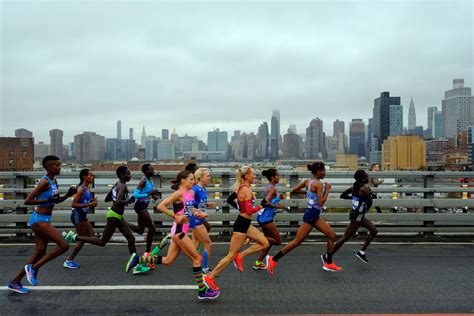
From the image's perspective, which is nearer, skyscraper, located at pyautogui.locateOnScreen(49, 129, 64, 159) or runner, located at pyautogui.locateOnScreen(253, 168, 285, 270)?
runner, located at pyautogui.locateOnScreen(253, 168, 285, 270)

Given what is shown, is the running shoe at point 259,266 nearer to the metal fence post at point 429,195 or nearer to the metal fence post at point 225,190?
the metal fence post at point 225,190

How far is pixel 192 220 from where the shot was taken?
668 centimetres

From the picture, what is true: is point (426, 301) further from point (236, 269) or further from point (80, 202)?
point (80, 202)

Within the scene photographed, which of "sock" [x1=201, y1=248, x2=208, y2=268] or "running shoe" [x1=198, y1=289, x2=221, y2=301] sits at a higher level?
"sock" [x1=201, y1=248, x2=208, y2=268]

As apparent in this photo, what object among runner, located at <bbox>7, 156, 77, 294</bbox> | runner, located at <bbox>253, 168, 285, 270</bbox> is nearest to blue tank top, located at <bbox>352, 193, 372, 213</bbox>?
runner, located at <bbox>253, 168, 285, 270</bbox>

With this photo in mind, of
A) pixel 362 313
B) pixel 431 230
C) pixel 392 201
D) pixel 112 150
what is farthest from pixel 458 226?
pixel 112 150

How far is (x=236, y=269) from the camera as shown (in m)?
7.61

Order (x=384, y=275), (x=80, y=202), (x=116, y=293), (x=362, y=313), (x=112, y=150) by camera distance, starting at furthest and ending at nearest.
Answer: (x=112, y=150) → (x=80, y=202) → (x=384, y=275) → (x=116, y=293) → (x=362, y=313)

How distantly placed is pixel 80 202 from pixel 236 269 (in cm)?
298

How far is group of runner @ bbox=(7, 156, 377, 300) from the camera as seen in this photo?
633 cm

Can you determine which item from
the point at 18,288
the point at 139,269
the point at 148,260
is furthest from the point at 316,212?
the point at 18,288

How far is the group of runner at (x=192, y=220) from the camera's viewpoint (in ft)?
20.8

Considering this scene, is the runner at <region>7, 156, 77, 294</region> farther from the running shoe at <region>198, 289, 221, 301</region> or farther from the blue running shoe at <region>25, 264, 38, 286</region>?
the running shoe at <region>198, 289, 221, 301</region>

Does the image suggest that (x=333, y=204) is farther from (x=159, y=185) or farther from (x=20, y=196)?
(x=20, y=196)
